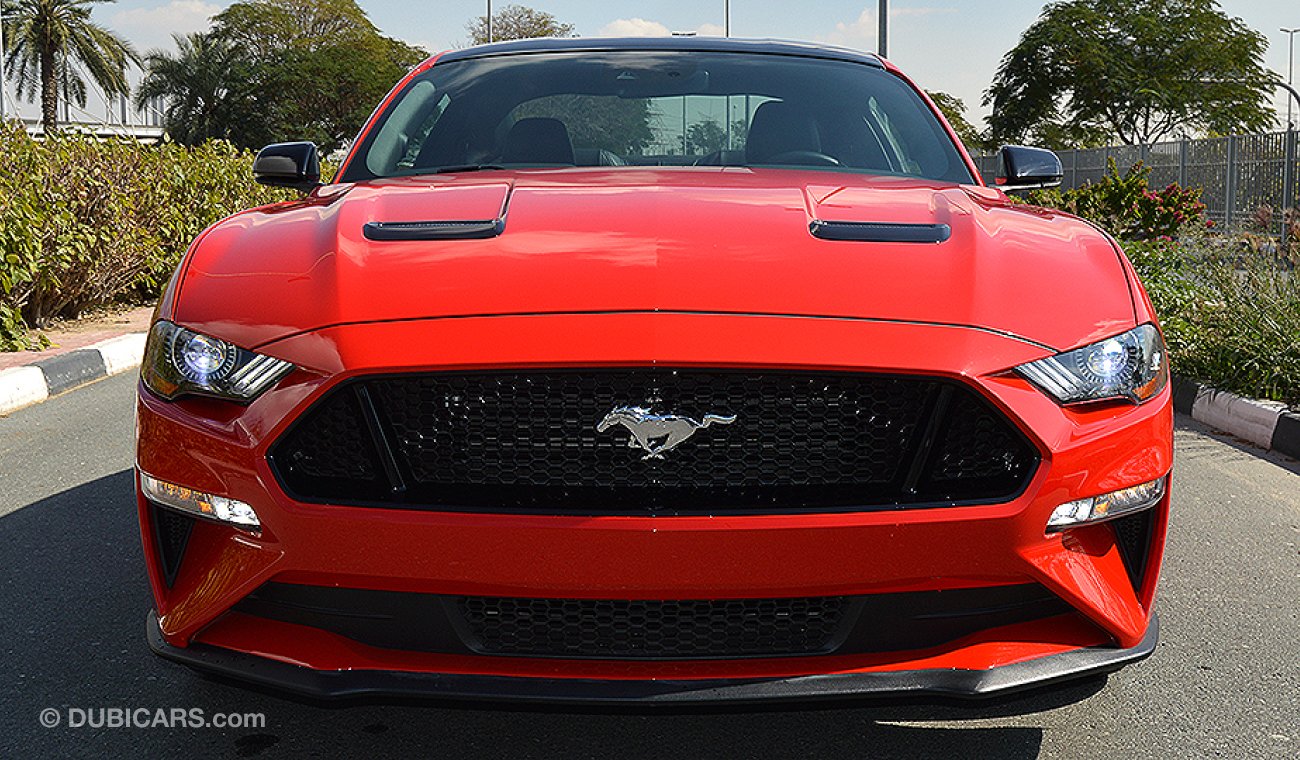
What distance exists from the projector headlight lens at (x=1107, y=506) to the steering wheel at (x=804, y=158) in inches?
60.7

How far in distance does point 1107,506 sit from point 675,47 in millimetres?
2333

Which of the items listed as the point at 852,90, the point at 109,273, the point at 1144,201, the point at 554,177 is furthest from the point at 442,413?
the point at 1144,201

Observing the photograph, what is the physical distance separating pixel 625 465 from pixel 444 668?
433mm

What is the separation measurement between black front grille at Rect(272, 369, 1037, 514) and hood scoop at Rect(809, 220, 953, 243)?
41 cm

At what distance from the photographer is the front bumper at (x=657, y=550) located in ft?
7.19

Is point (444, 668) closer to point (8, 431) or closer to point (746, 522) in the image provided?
point (746, 522)

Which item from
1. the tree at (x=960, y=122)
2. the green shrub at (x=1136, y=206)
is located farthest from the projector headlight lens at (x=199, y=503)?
the tree at (x=960, y=122)

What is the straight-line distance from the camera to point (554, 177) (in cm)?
337

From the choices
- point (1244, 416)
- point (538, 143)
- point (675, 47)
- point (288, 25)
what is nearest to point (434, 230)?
point (538, 143)

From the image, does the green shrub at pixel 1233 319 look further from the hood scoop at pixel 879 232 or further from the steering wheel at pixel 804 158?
the hood scoop at pixel 879 232

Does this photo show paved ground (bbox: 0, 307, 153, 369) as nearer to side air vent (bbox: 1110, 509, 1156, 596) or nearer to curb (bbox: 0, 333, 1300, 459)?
curb (bbox: 0, 333, 1300, 459)

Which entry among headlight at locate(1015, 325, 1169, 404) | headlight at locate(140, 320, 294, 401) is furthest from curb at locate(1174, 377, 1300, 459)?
headlight at locate(140, 320, 294, 401)

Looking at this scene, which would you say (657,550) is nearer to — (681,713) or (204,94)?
(681,713)

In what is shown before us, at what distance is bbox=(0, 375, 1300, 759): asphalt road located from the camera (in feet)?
8.85
